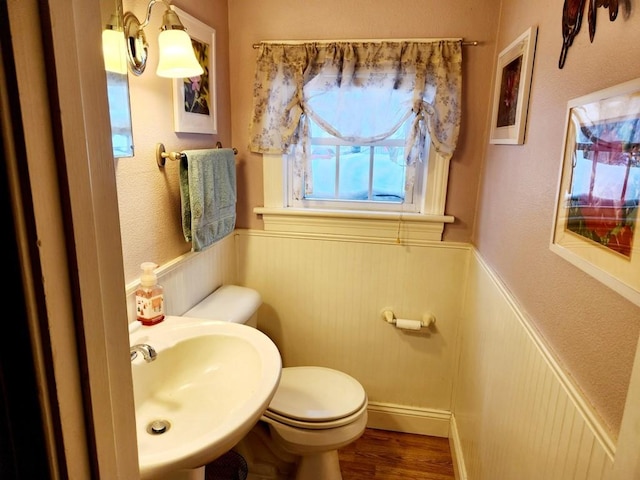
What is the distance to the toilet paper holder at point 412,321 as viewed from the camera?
2021 mm

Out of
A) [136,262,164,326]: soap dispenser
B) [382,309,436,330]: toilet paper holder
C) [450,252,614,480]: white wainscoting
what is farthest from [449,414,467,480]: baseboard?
[136,262,164,326]: soap dispenser

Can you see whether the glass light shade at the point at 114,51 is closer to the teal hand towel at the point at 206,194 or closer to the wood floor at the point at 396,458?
the teal hand towel at the point at 206,194

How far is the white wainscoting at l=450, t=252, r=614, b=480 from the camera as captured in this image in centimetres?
83

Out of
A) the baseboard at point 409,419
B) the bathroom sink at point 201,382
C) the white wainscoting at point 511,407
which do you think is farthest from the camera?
the baseboard at point 409,419

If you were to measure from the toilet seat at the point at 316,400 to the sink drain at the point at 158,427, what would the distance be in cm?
53

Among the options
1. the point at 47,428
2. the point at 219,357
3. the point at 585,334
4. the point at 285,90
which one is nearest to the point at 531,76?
the point at 585,334

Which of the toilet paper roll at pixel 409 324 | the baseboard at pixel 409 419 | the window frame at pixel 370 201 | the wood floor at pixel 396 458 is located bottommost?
the wood floor at pixel 396 458

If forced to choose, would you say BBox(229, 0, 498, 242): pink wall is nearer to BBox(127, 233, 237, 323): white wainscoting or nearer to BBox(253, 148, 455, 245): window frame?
BBox(253, 148, 455, 245): window frame

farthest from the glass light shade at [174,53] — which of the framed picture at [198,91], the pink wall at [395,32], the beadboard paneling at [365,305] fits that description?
the beadboard paneling at [365,305]

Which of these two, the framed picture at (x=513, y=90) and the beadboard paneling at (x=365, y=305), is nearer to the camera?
the framed picture at (x=513, y=90)

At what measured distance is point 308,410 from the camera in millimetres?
1631

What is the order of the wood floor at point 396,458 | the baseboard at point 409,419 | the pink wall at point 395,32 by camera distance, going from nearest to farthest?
the pink wall at point 395,32 → the wood floor at point 396,458 → the baseboard at point 409,419

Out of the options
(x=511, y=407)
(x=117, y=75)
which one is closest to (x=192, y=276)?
(x=117, y=75)

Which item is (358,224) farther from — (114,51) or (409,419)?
(114,51)
